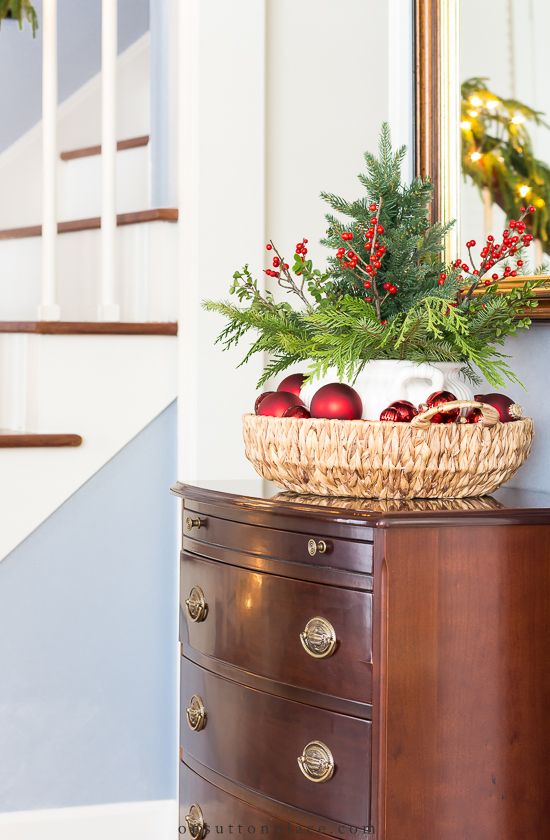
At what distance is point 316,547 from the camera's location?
1.02 meters

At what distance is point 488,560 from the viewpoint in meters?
1.02

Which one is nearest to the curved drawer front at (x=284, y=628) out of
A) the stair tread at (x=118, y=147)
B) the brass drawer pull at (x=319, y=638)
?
the brass drawer pull at (x=319, y=638)

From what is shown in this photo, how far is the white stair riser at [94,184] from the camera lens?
2543 millimetres

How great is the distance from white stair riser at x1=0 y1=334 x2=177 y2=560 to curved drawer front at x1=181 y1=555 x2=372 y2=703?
28.5 inches

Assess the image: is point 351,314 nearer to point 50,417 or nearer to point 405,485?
point 405,485

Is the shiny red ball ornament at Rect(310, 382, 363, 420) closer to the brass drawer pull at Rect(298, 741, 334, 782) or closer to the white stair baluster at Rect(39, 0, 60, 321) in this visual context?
the brass drawer pull at Rect(298, 741, 334, 782)

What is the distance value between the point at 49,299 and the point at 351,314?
3.18 feet

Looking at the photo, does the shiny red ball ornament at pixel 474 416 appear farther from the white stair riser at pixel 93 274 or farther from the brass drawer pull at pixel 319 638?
the white stair riser at pixel 93 274

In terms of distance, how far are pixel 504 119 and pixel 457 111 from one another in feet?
0.34

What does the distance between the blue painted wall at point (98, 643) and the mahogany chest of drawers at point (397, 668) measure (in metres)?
0.85

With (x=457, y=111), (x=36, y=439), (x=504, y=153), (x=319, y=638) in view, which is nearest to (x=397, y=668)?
(x=319, y=638)

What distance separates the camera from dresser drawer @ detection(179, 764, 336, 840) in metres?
1.07

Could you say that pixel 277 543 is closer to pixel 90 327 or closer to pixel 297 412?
pixel 297 412

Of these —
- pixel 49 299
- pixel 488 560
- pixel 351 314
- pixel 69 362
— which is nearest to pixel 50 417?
pixel 69 362
